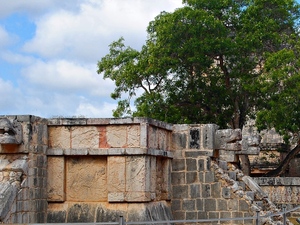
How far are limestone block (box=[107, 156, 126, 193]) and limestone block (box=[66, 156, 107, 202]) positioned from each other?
12cm

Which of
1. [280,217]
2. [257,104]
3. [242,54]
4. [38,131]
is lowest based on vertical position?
[280,217]

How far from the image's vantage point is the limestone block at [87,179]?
10055mm

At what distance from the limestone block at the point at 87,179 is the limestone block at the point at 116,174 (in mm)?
124

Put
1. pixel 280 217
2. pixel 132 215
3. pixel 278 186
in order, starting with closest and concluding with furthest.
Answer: pixel 132 215
pixel 280 217
pixel 278 186

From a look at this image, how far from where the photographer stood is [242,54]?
23625mm

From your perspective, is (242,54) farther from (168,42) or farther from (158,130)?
(158,130)

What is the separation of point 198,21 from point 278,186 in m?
6.41

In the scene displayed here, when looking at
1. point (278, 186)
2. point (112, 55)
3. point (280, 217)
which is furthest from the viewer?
point (112, 55)

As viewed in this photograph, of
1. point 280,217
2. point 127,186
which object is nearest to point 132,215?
point 127,186

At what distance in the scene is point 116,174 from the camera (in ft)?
32.6

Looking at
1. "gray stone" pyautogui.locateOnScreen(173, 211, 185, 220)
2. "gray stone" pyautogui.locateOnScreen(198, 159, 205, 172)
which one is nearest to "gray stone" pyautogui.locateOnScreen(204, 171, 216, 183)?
"gray stone" pyautogui.locateOnScreen(198, 159, 205, 172)

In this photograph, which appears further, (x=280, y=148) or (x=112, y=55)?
(x=280, y=148)

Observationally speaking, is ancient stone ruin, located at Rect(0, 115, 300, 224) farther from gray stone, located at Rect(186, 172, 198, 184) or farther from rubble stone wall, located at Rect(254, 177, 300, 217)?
rubble stone wall, located at Rect(254, 177, 300, 217)

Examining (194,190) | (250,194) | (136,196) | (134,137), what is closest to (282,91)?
(250,194)
